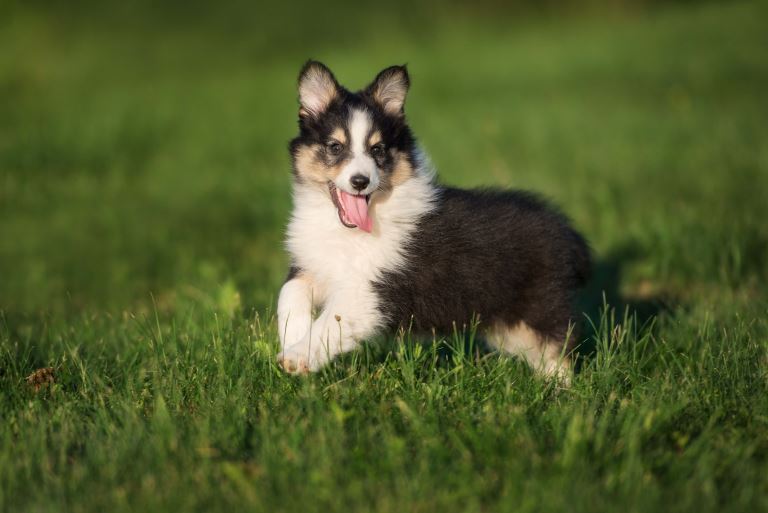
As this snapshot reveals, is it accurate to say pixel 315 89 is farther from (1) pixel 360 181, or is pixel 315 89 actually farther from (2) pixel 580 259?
(2) pixel 580 259

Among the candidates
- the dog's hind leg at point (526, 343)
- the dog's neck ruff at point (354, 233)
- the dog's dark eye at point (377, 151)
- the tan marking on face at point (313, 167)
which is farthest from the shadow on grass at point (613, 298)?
the tan marking on face at point (313, 167)

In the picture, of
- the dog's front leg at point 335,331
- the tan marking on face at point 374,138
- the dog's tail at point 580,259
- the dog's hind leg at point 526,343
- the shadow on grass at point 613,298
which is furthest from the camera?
the shadow on grass at point 613,298

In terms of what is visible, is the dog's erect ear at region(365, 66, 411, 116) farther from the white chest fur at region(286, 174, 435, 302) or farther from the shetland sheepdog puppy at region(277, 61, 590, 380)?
the white chest fur at region(286, 174, 435, 302)

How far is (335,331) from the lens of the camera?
411 centimetres

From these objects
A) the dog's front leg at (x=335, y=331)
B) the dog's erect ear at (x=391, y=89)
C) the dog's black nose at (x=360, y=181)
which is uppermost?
the dog's erect ear at (x=391, y=89)

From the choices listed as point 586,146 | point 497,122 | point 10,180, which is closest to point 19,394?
point 10,180

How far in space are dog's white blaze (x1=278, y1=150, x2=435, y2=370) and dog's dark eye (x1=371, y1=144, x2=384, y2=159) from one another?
197 mm

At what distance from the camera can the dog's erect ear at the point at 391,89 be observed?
469cm

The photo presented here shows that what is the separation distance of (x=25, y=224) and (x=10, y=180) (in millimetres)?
1202

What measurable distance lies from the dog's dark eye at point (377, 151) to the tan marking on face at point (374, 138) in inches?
0.8

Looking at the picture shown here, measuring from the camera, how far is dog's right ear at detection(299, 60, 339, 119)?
183 inches

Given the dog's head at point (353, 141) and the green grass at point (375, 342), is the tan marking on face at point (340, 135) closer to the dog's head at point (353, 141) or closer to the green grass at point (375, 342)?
the dog's head at point (353, 141)

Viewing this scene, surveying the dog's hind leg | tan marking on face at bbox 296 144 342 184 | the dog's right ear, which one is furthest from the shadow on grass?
the dog's right ear

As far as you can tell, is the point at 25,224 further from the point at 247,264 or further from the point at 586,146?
the point at 586,146
